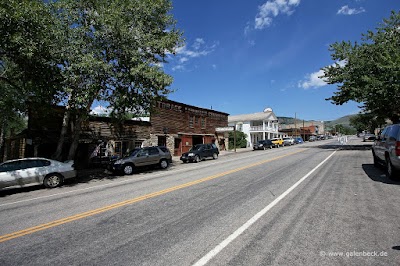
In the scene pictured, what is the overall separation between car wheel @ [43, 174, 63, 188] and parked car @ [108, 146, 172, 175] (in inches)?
142

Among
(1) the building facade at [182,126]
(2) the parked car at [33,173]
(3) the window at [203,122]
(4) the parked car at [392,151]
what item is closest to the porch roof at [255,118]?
(1) the building facade at [182,126]

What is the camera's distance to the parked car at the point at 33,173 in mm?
10734

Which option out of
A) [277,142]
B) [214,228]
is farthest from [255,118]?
[214,228]

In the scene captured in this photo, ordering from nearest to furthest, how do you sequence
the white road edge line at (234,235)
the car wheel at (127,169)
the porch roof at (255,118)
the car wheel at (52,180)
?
the white road edge line at (234,235) → the car wheel at (52,180) → the car wheel at (127,169) → the porch roof at (255,118)

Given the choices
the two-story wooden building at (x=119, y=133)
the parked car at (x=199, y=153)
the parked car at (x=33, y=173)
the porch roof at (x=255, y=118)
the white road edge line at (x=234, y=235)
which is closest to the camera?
the white road edge line at (x=234, y=235)

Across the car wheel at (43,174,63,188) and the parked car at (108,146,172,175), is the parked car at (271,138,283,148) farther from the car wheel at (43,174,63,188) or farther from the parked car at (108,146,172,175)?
the car wheel at (43,174,63,188)

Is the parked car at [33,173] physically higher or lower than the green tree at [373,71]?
lower

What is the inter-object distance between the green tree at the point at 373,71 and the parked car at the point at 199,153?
1546 centimetres

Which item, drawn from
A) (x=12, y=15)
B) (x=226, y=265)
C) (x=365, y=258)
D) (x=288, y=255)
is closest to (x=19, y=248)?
(x=226, y=265)

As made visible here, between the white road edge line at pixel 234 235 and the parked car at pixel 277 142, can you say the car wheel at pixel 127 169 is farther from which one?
the parked car at pixel 277 142

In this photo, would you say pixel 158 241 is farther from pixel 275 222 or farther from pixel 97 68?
pixel 97 68

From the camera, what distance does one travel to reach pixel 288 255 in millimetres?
3641

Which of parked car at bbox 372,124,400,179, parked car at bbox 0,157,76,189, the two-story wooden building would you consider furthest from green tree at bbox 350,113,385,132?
parked car at bbox 0,157,76,189

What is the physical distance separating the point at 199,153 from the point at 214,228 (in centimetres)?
1771
